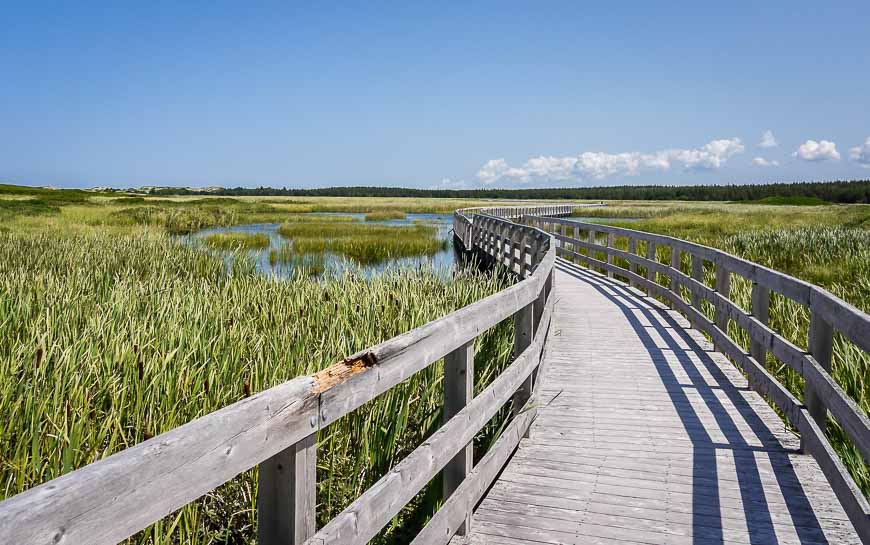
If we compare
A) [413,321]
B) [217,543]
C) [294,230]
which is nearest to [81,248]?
[413,321]

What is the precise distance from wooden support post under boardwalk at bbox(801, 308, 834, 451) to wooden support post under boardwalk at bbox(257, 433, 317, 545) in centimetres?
358

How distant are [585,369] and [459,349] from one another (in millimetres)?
4201

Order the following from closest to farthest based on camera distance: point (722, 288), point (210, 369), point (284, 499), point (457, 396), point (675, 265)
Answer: point (284, 499) < point (457, 396) < point (210, 369) < point (722, 288) < point (675, 265)

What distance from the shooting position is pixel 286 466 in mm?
1860

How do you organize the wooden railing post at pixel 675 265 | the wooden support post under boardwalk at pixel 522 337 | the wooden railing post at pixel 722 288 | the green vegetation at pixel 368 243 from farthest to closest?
the green vegetation at pixel 368 243 → the wooden railing post at pixel 675 265 → the wooden railing post at pixel 722 288 → the wooden support post under boardwalk at pixel 522 337

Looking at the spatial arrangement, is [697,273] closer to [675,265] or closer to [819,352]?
[675,265]

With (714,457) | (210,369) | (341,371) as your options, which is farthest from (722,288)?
(341,371)

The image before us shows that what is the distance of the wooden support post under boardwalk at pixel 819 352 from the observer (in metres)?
4.29

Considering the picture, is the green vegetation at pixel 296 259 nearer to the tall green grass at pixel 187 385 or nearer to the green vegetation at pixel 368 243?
the green vegetation at pixel 368 243

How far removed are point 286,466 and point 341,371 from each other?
1.35 feet

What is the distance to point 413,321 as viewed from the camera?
6.82 meters

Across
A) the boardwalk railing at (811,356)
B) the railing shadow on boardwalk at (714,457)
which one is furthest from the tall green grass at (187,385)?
the boardwalk railing at (811,356)

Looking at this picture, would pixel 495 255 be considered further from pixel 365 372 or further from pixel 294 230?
pixel 294 230

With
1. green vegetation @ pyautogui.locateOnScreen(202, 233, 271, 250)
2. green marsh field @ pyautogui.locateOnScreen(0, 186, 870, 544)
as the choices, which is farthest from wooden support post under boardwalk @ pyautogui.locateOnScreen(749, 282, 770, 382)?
green vegetation @ pyautogui.locateOnScreen(202, 233, 271, 250)
